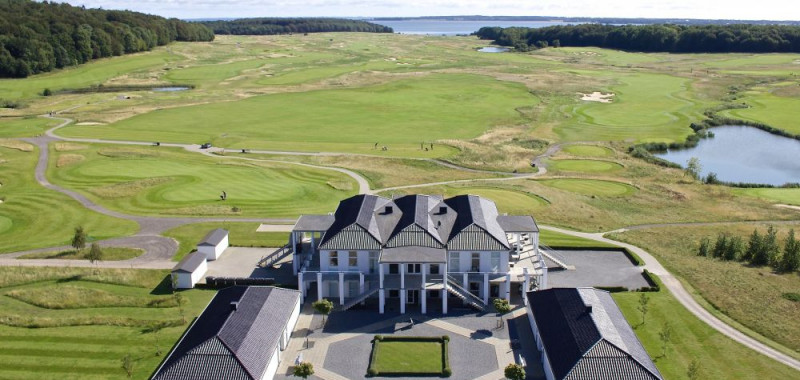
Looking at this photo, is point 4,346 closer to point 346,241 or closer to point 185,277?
point 185,277

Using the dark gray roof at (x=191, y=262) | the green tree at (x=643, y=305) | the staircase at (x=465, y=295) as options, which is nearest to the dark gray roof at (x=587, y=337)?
the green tree at (x=643, y=305)

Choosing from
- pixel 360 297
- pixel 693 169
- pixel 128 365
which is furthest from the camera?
pixel 693 169

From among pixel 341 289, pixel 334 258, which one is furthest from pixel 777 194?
pixel 341 289

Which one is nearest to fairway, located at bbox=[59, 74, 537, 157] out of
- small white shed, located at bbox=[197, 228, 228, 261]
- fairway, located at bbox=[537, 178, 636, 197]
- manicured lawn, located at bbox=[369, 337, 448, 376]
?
fairway, located at bbox=[537, 178, 636, 197]

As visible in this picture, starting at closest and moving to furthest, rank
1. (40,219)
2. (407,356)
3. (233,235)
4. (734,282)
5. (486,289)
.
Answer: (407,356) → (486,289) → (734,282) → (233,235) → (40,219)

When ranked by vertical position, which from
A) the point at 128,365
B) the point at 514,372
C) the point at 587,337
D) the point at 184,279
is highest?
the point at 587,337

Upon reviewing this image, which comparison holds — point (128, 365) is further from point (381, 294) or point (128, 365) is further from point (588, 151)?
point (588, 151)

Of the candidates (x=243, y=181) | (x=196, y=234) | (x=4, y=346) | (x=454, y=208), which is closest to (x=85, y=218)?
(x=196, y=234)
